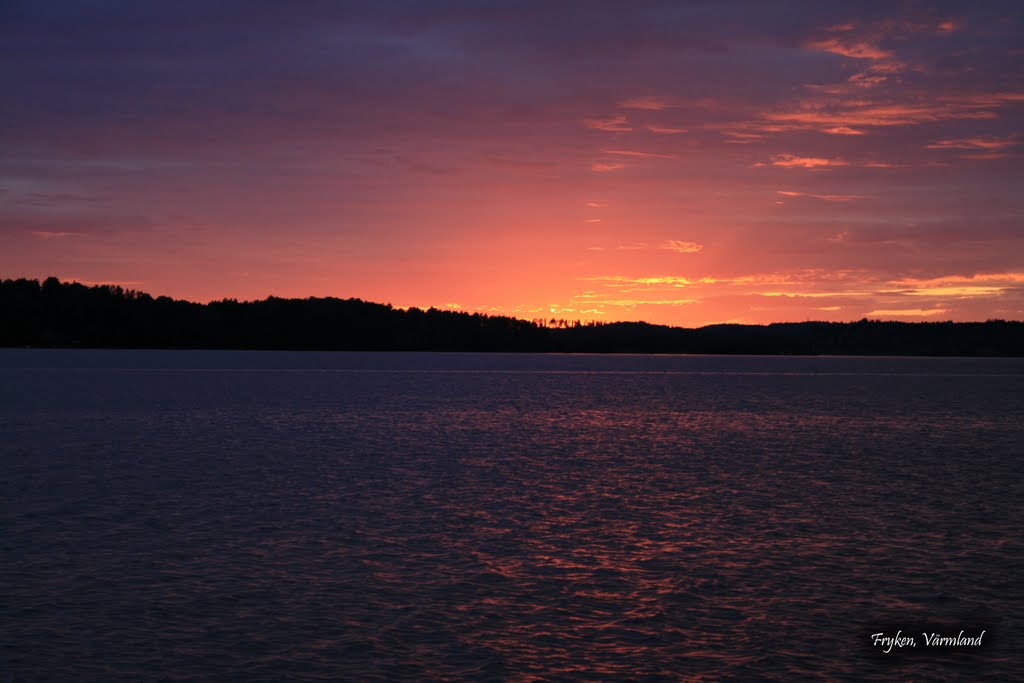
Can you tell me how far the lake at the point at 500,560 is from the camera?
1688 centimetres

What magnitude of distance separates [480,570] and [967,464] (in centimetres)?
3595

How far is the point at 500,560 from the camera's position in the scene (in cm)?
2452

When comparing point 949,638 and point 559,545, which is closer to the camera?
point 949,638

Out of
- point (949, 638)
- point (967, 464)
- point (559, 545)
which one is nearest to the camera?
point (949, 638)

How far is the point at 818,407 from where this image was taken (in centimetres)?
10275

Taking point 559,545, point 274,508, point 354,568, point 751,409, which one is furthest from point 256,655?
point 751,409

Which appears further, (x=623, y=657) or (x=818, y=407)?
(x=818, y=407)

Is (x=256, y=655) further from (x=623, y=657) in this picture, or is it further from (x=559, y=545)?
(x=559, y=545)

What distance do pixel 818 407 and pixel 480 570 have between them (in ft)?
286

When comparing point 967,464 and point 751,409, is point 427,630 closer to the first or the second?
point 967,464

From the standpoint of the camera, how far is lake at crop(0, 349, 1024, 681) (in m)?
16.9

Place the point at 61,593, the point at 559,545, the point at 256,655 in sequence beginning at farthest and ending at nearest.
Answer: the point at 559,545
the point at 61,593
the point at 256,655

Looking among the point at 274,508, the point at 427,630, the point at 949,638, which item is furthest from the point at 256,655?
the point at 274,508

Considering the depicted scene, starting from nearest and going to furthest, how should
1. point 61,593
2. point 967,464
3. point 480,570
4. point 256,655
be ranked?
1. point 256,655
2. point 61,593
3. point 480,570
4. point 967,464
